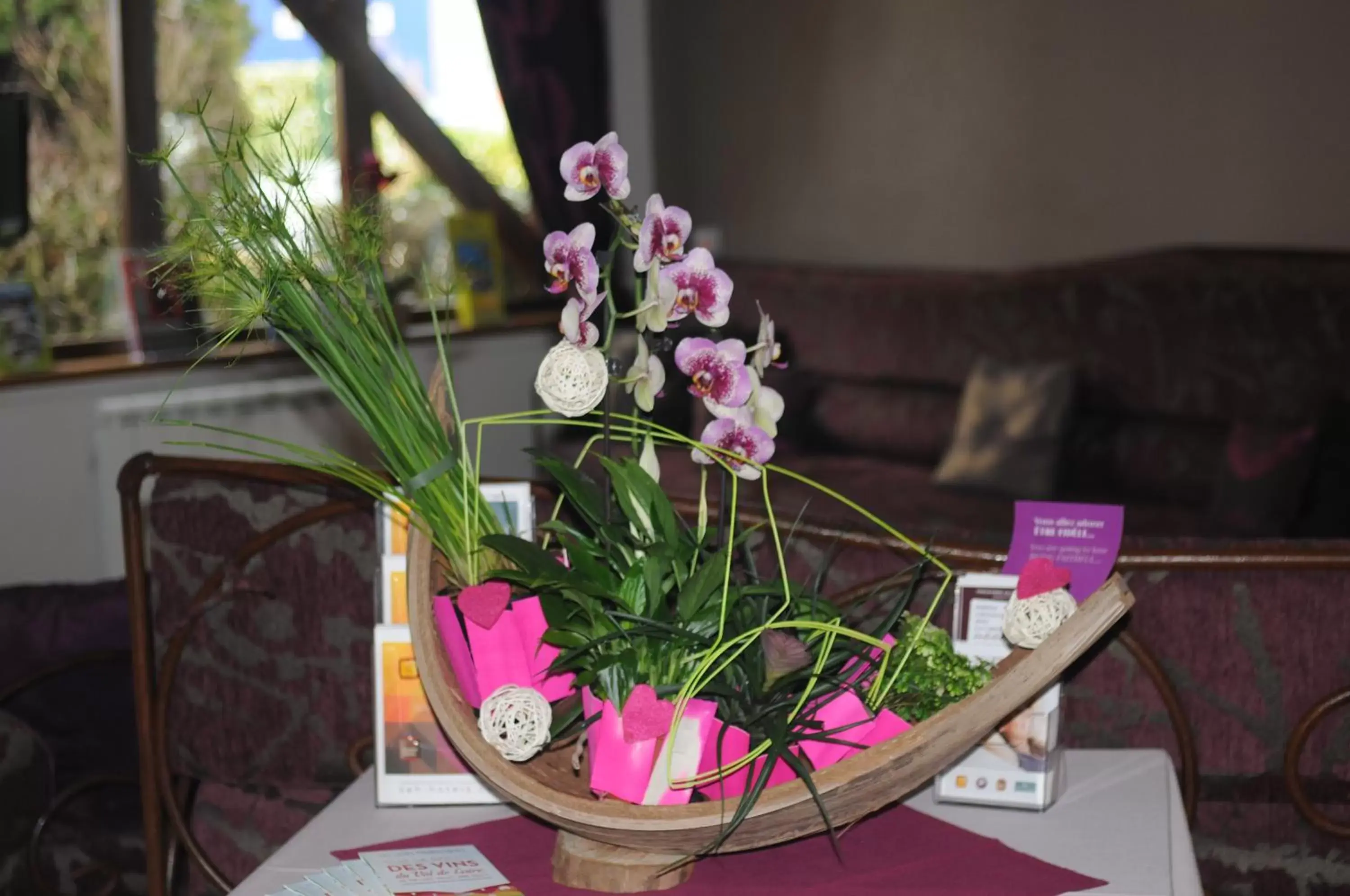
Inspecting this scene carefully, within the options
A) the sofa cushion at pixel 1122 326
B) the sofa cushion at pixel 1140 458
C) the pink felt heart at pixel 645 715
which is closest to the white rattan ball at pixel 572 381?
the pink felt heart at pixel 645 715

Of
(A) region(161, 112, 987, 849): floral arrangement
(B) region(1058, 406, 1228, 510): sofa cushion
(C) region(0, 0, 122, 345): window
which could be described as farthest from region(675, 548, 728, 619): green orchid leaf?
(C) region(0, 0, 122, 345): window

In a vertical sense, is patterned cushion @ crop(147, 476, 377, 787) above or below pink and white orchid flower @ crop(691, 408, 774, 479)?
below

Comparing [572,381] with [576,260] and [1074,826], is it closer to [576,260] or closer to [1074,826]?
[576,260]

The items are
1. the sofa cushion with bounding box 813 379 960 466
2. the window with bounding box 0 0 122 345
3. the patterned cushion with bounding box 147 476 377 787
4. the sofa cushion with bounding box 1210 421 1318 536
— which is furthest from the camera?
the sofa cushion with bounding box 813 379 960 466

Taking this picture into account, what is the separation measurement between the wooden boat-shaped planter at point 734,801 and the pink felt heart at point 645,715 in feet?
0.19

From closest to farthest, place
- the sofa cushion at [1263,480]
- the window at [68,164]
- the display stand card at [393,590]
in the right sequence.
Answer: the display stand card at [393,590]
the sofa cushion at [1263,480]
the window at [68,164]

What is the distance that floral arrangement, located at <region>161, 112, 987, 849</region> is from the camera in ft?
3.54

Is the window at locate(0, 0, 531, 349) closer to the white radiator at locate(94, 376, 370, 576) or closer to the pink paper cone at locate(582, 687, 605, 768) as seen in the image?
the white radiator at locate(94, 376, 370, 576)

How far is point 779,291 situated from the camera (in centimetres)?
446

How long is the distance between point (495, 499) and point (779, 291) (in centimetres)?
316

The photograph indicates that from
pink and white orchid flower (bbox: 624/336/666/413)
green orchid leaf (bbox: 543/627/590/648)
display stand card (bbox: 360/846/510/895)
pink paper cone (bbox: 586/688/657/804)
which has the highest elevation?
pink and white orchid flower (bbox: 624/336/666/413)

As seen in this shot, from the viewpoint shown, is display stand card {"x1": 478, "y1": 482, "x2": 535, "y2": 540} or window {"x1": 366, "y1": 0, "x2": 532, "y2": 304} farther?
window {"x1": 366, "y1": 0, "x2": 532, "y2": 304}

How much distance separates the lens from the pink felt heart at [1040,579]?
3.85 ft

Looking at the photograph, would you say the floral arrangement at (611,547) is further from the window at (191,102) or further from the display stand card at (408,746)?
the window at (191,102)
